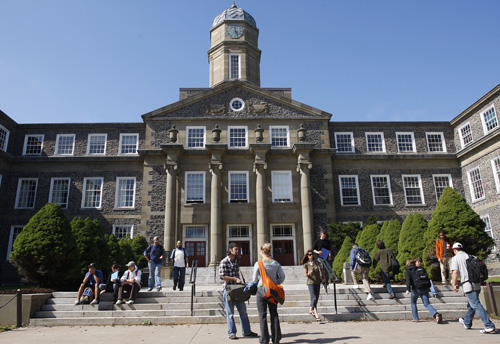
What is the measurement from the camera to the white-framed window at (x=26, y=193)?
27.9 m

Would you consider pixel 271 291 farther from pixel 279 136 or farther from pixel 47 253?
pixel 279 136

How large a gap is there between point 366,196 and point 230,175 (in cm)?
1025

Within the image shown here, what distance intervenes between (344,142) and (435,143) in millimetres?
7406

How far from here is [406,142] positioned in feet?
101

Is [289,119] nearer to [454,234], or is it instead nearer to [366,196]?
[366,196]

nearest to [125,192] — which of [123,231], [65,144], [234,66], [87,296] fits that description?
[123,231]

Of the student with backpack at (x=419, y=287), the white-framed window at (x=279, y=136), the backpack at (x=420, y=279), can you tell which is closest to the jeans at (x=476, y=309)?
the student with backpack at (x=419, y=287)

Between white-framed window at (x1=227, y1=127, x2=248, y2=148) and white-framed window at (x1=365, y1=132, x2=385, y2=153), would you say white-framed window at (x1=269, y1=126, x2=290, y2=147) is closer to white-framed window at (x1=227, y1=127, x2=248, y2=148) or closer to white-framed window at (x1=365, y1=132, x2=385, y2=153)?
white-framed window at (x1=227, y1=127, x2=248, y2=148)

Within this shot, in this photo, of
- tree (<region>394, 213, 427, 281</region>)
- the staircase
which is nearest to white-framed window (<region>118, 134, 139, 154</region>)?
the staircase

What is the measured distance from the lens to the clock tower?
113 ft

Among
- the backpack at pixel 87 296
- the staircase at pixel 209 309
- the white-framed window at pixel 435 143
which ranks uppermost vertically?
the white-framed window at pixel 435 143

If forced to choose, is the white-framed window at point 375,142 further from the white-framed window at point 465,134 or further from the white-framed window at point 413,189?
the white-framed window at point 465,134

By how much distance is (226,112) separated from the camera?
29.2 metres

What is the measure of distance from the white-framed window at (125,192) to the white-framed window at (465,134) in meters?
25.1
